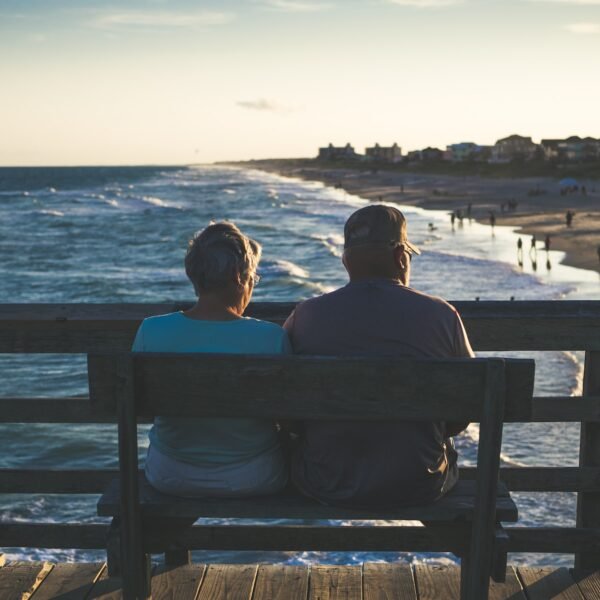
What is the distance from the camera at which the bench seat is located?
285cm

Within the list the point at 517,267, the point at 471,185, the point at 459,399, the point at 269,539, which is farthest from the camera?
the point at 471,185

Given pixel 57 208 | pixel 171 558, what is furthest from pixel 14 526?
pixel 57 208

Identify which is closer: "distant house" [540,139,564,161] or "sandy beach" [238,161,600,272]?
"sandy beach" [238,161,600,272]

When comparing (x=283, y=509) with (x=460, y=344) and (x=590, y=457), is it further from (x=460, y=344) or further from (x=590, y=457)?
(x=590, y=457)

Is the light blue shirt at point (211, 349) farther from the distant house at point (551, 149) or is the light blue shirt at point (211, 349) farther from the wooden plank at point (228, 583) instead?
the distant house at point (551, 149)

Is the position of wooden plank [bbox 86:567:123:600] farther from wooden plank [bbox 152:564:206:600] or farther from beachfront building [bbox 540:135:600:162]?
beachfront building [bbox 540:135:600:162]

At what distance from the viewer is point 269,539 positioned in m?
2.98

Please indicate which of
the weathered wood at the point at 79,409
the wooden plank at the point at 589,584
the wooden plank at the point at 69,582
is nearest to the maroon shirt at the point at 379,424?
the weathered wood at the point at 79,409

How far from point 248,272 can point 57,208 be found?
7958 cm

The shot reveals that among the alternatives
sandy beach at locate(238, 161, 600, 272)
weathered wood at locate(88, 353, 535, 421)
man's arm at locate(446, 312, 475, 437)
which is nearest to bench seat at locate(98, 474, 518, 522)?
man's arm at locate(446, 312, 475, 437)

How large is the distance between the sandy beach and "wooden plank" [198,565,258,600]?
28.8 m

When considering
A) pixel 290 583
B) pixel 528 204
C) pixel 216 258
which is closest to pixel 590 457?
pixel 290 583

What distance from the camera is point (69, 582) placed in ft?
12.5

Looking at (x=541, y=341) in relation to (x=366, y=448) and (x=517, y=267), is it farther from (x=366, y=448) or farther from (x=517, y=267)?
(x=517, y=267)
